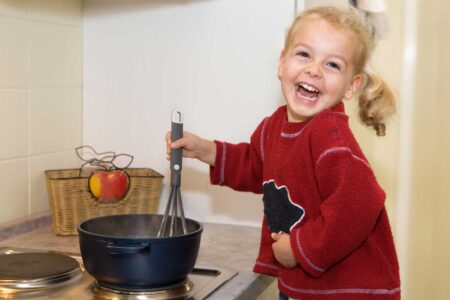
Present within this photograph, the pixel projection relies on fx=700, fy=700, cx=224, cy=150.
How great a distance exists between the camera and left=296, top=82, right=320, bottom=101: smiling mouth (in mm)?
1112

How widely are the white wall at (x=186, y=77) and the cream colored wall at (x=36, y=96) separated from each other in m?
0.05

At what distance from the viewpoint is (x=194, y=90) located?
5.20 ft

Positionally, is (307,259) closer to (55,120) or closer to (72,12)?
(55,120)

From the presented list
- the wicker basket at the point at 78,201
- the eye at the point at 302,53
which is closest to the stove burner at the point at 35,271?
the wicker basket at the point at 78,201

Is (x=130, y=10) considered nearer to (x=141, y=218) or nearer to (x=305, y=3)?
(x=305, y=3)

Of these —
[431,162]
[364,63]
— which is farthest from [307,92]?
[431,162]

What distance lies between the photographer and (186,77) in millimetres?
1593

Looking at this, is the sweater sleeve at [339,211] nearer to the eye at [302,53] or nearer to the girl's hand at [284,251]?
the girl's hand at [284,251]

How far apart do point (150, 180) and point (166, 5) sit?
0.40 meters

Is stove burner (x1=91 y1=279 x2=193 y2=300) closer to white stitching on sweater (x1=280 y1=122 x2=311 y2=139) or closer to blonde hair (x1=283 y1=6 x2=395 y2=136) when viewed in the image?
white stitching on sweater (x1=280 y1=122 x2=311 y2=139)

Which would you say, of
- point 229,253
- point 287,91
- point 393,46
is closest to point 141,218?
point 229,253

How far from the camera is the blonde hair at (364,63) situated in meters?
1.12

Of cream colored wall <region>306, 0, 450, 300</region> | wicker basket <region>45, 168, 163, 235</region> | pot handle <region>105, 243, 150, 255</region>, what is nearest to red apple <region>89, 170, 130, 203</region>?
wicker basket <region>45, 168, 163, 235</region>

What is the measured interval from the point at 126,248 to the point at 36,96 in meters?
0.61
